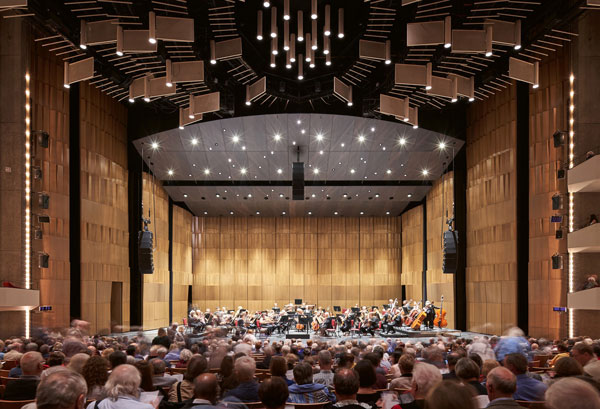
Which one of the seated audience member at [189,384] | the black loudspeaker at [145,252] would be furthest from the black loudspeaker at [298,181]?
the seated audience member at [189,384]

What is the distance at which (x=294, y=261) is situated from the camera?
112 ft

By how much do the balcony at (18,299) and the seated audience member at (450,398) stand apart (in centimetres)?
1403

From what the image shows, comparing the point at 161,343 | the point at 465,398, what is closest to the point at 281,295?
the point at 161,343

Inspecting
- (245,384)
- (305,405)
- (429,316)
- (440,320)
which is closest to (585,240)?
(429,316)

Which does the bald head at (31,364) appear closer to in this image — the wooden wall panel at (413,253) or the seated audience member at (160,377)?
the seated audience member at (160,377)

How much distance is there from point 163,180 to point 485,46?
1660cm

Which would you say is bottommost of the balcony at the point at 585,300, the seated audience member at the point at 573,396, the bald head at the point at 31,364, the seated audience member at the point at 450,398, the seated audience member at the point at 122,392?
the balcony at the point at 585,300

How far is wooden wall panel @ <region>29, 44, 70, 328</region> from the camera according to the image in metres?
16.9

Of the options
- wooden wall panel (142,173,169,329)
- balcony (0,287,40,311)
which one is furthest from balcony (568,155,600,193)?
wooden wall panel (142,173,169,329)

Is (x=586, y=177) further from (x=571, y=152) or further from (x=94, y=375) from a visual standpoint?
(x=94, y=375)

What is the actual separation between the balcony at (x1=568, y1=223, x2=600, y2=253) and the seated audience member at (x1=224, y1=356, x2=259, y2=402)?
11.0 meters

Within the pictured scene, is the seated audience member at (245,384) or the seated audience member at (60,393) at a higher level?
the seated audience member at (60,393)

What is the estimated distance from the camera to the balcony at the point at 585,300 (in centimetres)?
1381

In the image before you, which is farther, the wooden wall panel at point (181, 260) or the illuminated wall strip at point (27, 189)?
the wooden wall panel at point (181, 260)
